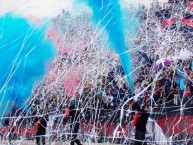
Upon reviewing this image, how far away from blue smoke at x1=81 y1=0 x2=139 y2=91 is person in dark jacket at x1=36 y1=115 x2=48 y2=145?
1.19 meters

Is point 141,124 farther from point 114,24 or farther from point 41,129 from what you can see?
point 41,129

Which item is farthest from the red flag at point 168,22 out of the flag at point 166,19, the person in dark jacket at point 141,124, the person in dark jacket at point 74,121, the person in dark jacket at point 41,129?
the person in dark jacket at point 41,129

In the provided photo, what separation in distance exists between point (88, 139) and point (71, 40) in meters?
1.16

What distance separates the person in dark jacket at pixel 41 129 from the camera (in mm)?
5680

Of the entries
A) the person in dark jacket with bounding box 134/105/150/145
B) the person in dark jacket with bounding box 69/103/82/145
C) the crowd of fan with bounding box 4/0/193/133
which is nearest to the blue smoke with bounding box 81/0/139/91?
the crowd of fan with bounding box 4/0/193/133

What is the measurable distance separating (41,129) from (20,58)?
954mm

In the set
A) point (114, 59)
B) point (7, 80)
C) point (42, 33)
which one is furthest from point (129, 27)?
point (7, 80)

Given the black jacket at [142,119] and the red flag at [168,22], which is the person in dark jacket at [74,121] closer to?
the black jacket at [142,119]

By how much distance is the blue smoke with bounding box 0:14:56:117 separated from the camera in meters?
5.91

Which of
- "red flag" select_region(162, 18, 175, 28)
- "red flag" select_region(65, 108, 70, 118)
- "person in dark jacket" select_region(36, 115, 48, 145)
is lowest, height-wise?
"person in dark jacket" select_region(36, 115, 48, 145)

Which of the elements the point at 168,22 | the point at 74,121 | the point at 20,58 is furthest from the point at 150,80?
the point at 20,58

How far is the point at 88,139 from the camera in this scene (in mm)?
5457

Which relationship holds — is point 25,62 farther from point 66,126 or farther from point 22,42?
point 66,126

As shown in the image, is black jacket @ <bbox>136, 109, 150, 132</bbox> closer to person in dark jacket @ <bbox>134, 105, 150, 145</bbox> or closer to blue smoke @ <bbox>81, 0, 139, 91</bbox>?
person in dark jacket @ <bbox>134, 105, 150, 145</bbox>
